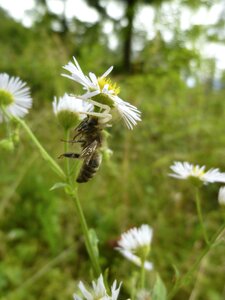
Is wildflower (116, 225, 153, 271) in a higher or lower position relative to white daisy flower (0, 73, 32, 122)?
lower

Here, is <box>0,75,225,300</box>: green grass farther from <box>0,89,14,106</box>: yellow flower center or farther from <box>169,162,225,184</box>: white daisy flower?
<box>0,89,14,106</box>: yellow flower center

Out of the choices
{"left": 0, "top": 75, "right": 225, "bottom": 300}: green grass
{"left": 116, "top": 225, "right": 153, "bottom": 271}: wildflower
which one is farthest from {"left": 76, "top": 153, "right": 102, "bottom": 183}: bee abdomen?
{"left": 0, "top": 75, "right": 225, "bottom": 300}: green grass

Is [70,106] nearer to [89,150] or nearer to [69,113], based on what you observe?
[69,113]

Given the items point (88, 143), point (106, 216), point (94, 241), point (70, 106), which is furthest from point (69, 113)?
point (106, 216)

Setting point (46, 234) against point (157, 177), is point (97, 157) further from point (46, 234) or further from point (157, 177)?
point (157, 177)

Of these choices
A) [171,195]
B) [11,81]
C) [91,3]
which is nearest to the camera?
[11,81]

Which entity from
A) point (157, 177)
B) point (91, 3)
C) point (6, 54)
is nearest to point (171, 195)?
point (157, 177)
